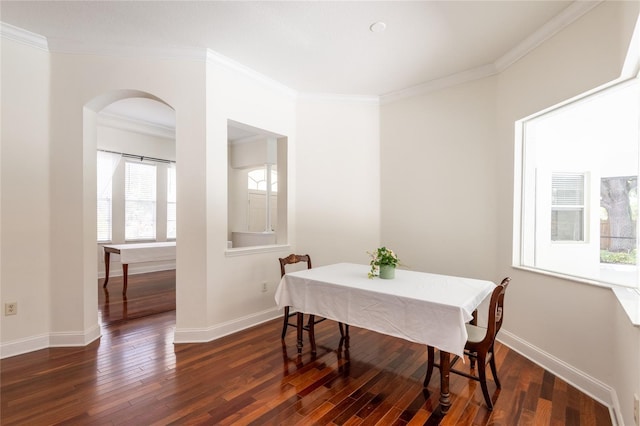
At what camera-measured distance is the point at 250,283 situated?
12.5ft

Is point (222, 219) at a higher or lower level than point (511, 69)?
lower

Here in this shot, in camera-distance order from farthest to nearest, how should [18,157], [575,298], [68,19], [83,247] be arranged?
[83,247] < [18,157] < [68,19] < [575,298]

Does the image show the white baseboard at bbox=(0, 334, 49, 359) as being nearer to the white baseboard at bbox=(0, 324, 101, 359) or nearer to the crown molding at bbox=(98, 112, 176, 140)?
the white baseboard at bbox=(0, 324, 101, 359)

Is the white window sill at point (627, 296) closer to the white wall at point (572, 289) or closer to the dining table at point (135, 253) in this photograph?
the white wall at point (572, 289)

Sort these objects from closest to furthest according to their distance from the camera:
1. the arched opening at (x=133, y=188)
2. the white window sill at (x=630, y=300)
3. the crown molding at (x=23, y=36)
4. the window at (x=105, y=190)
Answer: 1. the white window sill at (x=630, y=300)
2. the crown molding at (x=23, y=36)
3. the arched opening at (x=133, y=188)
4. the window at (x=105, y=190)

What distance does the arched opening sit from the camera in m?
5.34

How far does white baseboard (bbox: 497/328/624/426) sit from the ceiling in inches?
114

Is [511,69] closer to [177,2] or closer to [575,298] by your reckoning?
[575,298]

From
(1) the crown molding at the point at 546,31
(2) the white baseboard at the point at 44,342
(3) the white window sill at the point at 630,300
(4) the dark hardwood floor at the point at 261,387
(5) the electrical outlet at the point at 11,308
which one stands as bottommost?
(4) the dark hardwood floor at the point at 261,387

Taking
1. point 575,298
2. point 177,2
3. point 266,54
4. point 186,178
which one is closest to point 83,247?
point 186,178

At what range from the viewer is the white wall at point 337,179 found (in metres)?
4.42

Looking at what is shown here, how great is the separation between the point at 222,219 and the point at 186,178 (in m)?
0.58

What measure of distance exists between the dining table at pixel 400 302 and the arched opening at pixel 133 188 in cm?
283

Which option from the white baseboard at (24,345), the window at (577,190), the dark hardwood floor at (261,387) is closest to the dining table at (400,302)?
the dark hardwood floor at (261,387)
